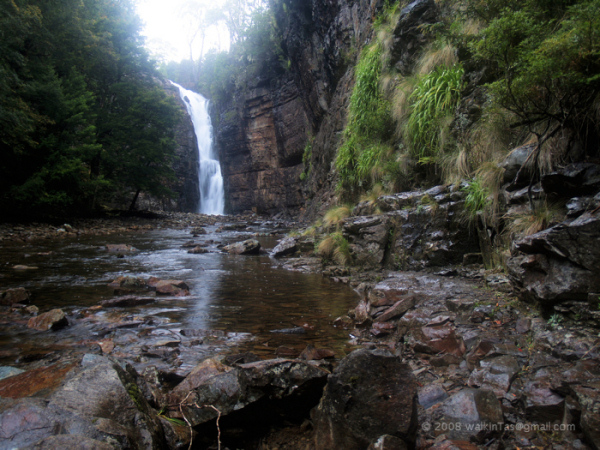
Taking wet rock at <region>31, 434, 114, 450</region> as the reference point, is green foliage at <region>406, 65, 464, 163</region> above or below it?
above

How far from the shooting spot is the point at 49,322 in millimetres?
3203

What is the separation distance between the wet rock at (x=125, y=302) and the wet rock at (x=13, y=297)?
90 cm

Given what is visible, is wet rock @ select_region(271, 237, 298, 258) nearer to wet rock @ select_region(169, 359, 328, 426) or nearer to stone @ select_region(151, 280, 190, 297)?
stone @ select_region(151, 280, 190, 297)

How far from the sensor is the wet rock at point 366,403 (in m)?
1.53

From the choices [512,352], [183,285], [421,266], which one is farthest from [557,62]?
[183,285]

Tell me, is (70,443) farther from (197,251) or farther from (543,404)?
(197,251)

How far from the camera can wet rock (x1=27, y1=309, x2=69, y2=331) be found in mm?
3168

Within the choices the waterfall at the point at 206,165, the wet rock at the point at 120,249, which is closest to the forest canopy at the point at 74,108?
the wet rock at the point at 120,249

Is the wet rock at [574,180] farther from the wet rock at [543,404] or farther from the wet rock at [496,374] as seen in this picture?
the wet rock at [543,404]

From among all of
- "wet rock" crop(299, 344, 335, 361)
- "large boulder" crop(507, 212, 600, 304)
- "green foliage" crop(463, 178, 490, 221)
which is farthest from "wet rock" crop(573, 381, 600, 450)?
"green foliage" crop(463, 178, 490, 221)

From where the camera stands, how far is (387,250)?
5.61 meters

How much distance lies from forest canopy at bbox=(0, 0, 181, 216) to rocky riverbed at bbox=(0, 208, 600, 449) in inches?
515

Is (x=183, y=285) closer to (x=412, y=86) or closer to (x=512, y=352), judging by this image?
(x=512, y=352)

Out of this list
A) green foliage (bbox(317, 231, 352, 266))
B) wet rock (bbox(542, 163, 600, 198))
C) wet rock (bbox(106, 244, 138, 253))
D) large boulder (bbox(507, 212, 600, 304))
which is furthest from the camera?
wet rock (bbox(106, 244, 138, 253))
